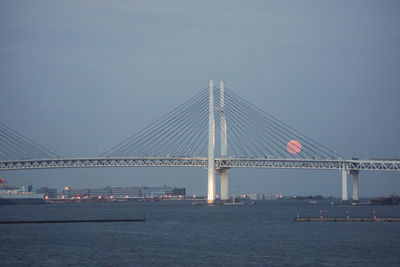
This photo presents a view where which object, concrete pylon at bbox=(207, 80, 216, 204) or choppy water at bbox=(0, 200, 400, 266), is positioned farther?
concrete pylon at bbox=(207, 80, 216, 204)

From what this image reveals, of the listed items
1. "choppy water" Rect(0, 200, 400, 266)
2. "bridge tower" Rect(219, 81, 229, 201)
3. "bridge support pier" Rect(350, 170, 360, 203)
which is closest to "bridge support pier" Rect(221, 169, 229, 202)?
"bridge tower" Rect(219, 81, 229, 201)

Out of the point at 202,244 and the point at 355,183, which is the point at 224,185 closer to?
the point at 355,183

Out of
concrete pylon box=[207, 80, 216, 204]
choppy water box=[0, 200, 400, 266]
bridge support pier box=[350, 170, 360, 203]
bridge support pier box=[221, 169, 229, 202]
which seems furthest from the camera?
bridge support pier box=[350, 170, 360, 203]

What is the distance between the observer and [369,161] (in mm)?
94500

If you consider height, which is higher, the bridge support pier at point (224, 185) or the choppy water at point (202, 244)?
the bridge support pier at point (224, 185)

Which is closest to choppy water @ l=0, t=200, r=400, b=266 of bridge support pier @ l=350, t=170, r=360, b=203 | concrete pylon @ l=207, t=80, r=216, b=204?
concrete pylon @ l=207, t=80, r=216, b=204

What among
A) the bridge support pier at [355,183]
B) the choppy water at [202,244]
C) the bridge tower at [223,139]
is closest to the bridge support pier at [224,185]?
the bridge tower at [223,139]

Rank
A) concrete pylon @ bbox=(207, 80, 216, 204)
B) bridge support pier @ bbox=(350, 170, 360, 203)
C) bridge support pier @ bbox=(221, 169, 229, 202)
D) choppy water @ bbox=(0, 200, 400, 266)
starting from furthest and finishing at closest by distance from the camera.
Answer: bridge support pier @ bbox=(350, 170, 360, 203), bridge support pier @ bbox=(221, 169, 229, 202), concrete pylon @ bbox=(207, 80, 216, 204), choppy water @ bbox=(0, 200, 400, 266)

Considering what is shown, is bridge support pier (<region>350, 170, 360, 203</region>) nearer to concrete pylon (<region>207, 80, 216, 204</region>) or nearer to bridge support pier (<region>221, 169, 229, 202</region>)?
bridge support pier (<region>221, 169, 229, 202</region>)

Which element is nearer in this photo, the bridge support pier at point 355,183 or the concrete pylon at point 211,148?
the concrete pylon at point 211,148

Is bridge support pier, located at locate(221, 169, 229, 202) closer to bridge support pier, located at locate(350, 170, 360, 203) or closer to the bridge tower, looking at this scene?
the bridge tower

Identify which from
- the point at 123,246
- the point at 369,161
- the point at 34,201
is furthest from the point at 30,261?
the point at 34,201

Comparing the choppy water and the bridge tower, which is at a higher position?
the bridge tower

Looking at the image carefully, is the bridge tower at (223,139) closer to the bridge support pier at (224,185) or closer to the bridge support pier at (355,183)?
the bridge support pier at (224,185)
